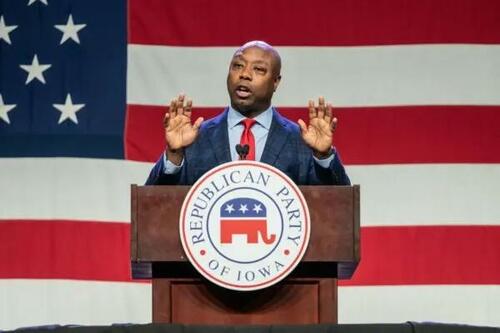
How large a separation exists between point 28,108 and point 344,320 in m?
1.38

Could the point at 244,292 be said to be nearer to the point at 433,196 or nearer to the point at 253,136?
the point at 253,136

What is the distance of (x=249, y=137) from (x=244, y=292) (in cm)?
49

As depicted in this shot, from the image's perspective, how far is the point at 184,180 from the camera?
3.00m

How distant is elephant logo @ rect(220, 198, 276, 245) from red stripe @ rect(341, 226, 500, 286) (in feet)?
5.96

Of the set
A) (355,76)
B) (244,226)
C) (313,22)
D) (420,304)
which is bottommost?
(420,304)

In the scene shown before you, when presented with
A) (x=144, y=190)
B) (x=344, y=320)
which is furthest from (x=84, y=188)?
(x=144, y=190)

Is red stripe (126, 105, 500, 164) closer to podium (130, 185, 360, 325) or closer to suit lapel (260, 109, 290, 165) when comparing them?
suit lapel (260, 109, 290, 165)

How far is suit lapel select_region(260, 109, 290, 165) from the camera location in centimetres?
302

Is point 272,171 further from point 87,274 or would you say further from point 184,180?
point 87,274

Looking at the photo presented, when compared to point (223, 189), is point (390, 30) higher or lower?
higher

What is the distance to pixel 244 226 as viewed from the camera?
8.73 feet

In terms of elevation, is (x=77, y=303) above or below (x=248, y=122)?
below

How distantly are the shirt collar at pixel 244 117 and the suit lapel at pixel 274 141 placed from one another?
0.06ft

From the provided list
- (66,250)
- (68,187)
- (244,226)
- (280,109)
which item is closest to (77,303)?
(66,250)
